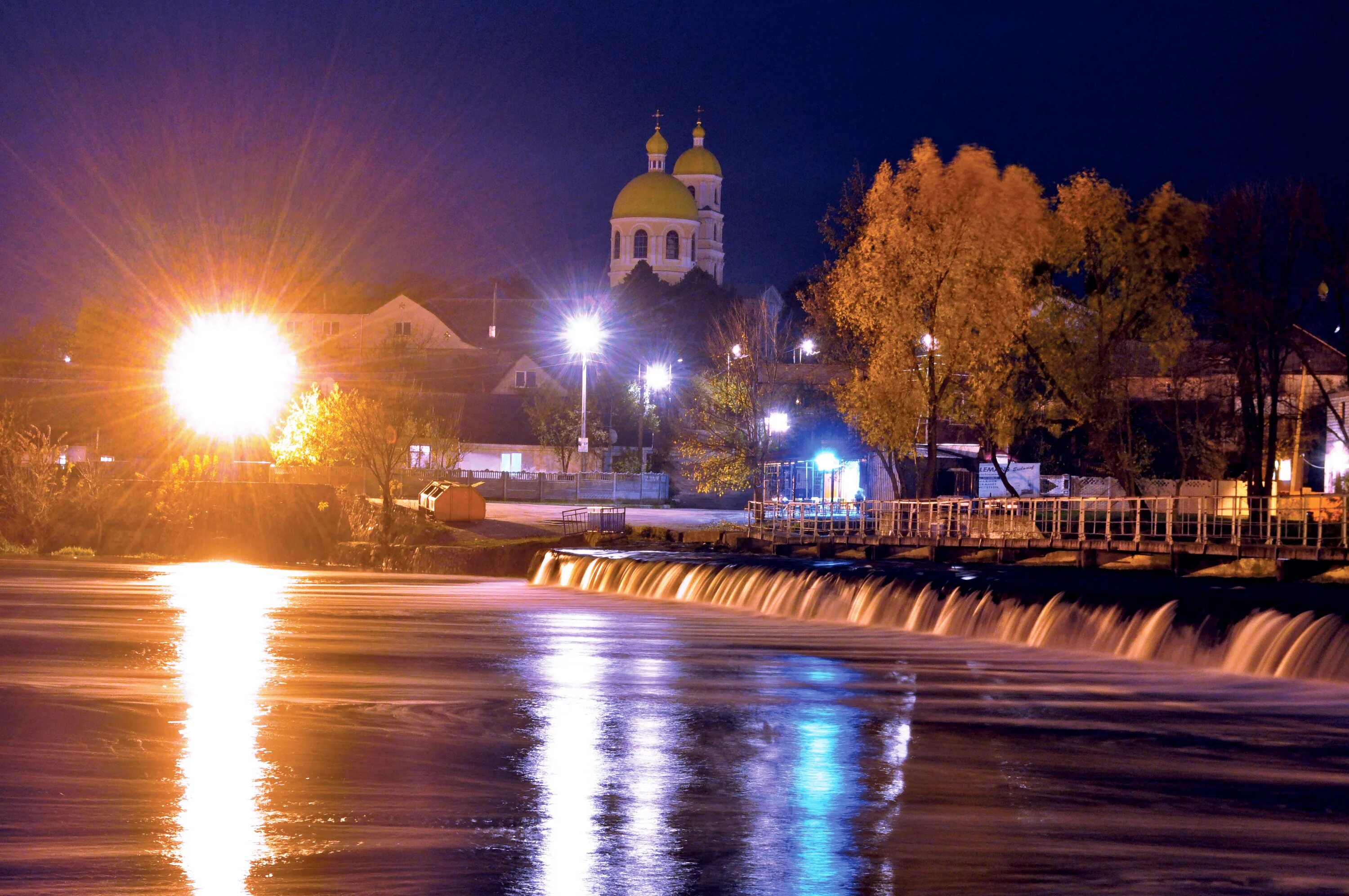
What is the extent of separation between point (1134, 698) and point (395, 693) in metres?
10.5

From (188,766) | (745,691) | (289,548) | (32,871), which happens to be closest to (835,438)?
(289,548)

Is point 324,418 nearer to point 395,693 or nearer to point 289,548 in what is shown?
point 289,548

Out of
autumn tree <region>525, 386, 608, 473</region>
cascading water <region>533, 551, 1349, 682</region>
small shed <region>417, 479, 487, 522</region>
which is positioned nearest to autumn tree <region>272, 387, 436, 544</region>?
small shed <region>417, 479, 487, 522</region>

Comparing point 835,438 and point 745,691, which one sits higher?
point 835,438

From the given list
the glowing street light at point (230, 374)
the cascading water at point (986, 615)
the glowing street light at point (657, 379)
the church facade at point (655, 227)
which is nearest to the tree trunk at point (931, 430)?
the cascading water at point (986, 615)

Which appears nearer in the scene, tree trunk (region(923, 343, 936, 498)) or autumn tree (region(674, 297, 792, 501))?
tree trunk (region(923, 343, 936, 498))

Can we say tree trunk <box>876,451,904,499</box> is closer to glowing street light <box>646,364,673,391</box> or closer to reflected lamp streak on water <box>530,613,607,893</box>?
reflected lamp streak on water <box>530,613,607,893</box>

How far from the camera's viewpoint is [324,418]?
8850cm

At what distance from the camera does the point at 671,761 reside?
1881 centimetres

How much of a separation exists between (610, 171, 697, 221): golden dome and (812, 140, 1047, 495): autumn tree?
112m

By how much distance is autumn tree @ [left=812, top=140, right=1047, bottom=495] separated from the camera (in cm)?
5178

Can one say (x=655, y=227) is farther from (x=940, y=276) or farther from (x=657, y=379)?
(x=940, y=276)

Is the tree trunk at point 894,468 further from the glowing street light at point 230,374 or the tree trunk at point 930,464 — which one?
the glowing street light at point 230,374

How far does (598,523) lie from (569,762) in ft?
137
